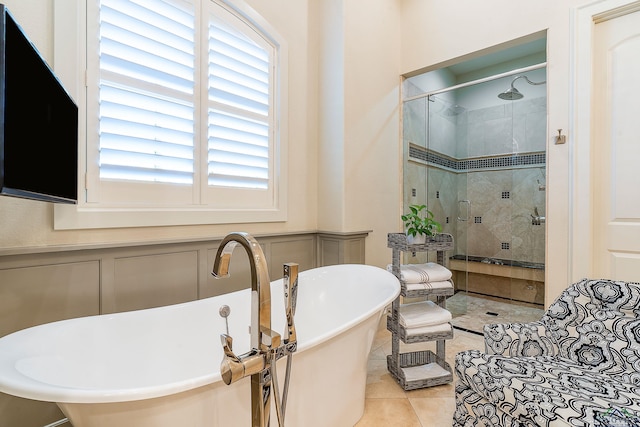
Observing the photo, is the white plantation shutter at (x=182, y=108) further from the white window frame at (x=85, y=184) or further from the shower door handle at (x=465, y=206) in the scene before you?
the shower door handle at (x=465, y=206)

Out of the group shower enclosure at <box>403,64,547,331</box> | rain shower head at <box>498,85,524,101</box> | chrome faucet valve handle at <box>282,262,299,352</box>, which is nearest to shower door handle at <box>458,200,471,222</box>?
shower enclosure at <box>403,64,547,331</box>

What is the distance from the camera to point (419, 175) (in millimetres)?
3111

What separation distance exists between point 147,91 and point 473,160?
3.12 meters

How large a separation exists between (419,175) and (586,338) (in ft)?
6.73

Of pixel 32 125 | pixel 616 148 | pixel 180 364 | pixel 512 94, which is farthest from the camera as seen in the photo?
pixel 512 94

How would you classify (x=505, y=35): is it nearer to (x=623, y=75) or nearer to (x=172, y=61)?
(x=623, y=75)

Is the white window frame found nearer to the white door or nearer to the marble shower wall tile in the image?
the marble shower wall tile

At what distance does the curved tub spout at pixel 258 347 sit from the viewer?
0.66 metres

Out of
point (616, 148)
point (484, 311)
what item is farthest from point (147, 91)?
point (484, 311)

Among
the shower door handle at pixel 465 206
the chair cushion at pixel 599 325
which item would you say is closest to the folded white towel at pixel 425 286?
the chair cushion at pixel 599 325

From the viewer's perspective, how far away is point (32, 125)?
1006 mm

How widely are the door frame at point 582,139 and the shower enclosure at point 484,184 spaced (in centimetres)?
62

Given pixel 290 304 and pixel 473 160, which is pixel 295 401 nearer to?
pixel 290 304

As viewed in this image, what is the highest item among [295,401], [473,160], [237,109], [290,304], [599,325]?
[237,109]
